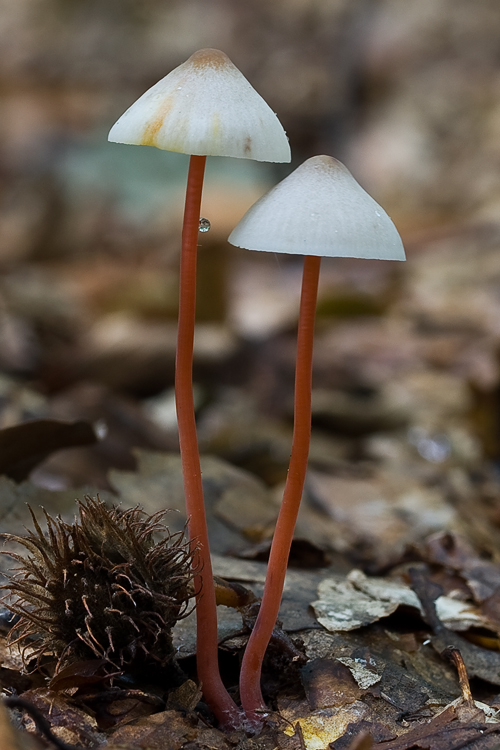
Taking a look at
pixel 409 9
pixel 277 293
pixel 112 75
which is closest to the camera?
pixel 277 293

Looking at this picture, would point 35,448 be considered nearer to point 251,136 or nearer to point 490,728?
point 251,136

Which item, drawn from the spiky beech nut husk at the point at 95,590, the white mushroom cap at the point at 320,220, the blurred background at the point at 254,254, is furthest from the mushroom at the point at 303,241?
the blurred background at the point at 254,254

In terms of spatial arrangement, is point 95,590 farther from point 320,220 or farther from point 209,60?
point 209,60

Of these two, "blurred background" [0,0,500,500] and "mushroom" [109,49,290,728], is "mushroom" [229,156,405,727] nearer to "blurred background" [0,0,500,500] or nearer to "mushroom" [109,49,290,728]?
"mushroom" [109,49,290,728]

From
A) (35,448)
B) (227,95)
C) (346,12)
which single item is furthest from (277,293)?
(346,12)

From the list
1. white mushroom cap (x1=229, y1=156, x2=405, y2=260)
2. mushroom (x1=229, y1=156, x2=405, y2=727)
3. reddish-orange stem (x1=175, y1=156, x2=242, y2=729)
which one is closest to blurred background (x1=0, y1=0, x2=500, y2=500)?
reddish-orange stem (x1=175, y1=156, x2=242, y2=729)
